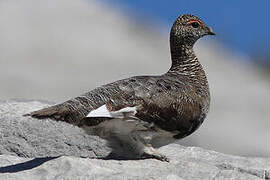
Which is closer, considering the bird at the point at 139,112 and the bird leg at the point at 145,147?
the bird at the point at 139,112

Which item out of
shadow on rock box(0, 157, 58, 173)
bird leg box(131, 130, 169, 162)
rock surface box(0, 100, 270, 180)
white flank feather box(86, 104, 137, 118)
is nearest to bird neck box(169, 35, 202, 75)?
rock surface box(0, 100, 270, 180)

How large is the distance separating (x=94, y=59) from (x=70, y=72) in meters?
2.47

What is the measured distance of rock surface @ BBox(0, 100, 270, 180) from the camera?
8.91m

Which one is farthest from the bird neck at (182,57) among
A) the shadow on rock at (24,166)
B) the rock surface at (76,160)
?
the shadow on rock at (24,166)

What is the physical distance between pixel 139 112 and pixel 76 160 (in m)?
0.62

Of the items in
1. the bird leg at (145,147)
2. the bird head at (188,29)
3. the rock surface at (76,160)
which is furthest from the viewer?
the bird head at (188,29)

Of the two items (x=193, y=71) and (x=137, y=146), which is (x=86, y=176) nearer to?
(x=137, y=146)

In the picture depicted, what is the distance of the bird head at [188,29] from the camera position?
1014 centimetres

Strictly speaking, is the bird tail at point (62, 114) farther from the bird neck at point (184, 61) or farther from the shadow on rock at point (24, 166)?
the bird neck at point (184, 61)

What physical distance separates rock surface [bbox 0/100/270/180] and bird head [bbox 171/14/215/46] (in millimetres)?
1029

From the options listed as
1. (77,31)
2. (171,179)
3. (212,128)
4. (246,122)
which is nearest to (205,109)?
(171,179)

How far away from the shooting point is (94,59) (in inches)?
1091

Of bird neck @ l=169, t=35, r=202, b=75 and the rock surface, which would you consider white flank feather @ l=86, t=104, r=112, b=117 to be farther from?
bird neck @ l=169, t=35, r=202, b=75

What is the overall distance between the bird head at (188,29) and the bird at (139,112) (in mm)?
361
